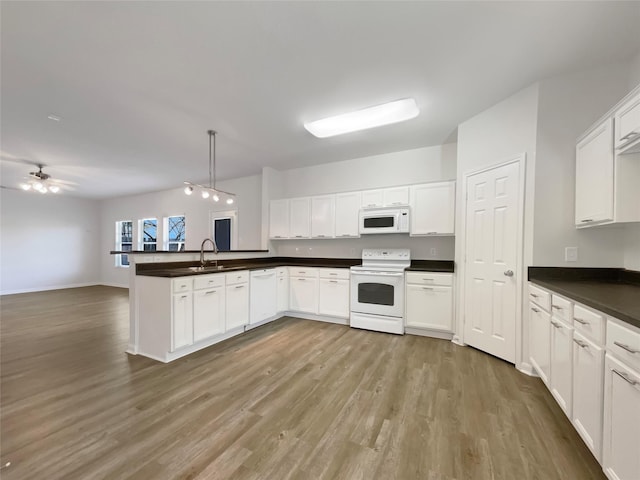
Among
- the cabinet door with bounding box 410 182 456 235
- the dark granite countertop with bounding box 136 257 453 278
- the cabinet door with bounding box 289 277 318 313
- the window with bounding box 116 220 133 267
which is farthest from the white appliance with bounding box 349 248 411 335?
the window with bounding box 116 220 133 267

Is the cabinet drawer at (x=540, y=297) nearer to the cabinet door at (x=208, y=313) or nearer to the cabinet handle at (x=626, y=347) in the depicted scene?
the cabinet handle at (x=626, y=347)

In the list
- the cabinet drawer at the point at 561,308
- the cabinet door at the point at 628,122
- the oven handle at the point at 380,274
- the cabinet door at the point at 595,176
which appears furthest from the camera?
the oven handle at the point at 380,274

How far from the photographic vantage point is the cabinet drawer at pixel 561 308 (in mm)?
1714

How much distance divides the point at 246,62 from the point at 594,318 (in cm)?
300

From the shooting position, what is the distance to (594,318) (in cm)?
142

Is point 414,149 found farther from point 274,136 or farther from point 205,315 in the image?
point 205,315

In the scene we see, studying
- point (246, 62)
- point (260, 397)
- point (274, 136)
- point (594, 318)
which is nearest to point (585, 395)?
point (594, 318)

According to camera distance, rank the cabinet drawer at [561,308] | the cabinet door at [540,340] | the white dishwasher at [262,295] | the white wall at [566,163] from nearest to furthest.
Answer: the cabinet drawer at [561,308] → the cabinet door at [540,340] → the white wall at [566,163] → the white dishwasher at [262,295]

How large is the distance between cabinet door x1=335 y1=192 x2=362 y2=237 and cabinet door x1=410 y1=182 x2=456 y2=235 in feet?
2.90

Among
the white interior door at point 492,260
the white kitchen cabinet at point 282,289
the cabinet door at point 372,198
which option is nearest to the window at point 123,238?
the white kitchen cabinet at point 282,289

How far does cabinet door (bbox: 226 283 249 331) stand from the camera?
3371 mm

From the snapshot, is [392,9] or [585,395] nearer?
[585,395]

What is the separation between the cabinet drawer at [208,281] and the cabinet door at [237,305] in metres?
0.18

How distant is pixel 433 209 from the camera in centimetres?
368
